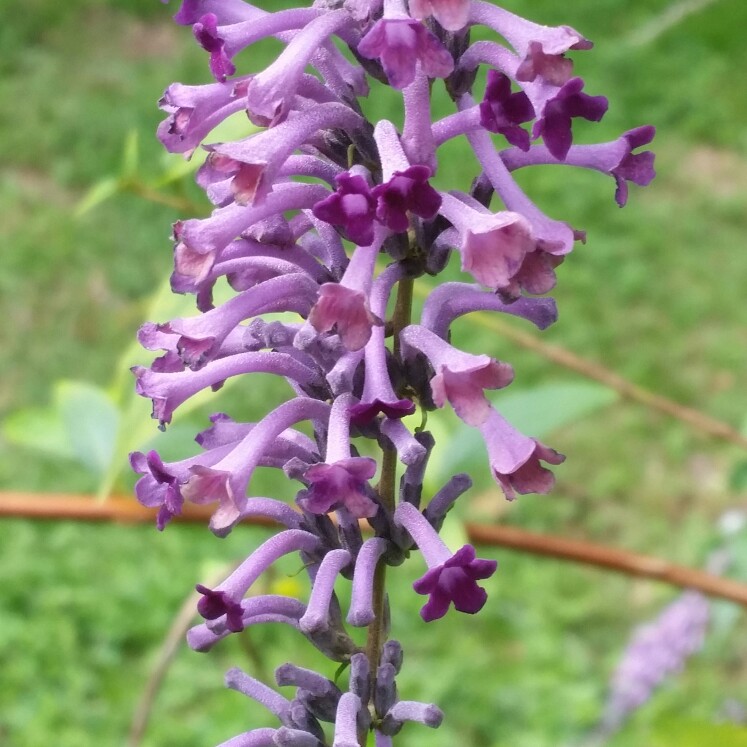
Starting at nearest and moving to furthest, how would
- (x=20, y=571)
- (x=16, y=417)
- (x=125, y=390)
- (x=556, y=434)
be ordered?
(x=125, y=390) < (x=16, y=417) < (x=20, y=571) < (x=556, y=434)

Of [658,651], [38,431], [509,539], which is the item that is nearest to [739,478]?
[509,539]

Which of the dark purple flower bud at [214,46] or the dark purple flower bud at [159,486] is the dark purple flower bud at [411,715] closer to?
the dark purple flower bud at [159,486]

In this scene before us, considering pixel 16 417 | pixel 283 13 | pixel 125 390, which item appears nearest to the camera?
pixel 283 13

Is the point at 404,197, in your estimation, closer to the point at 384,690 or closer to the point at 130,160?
the point at 384,690

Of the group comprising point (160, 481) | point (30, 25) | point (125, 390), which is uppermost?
point (160, 481)

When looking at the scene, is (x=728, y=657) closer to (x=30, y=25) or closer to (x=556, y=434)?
(x=556, y=434)

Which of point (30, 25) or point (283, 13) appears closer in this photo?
point (283, 13)

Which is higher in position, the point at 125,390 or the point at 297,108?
the point at 297,108

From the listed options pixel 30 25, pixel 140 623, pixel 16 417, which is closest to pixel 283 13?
pixel 16 417
